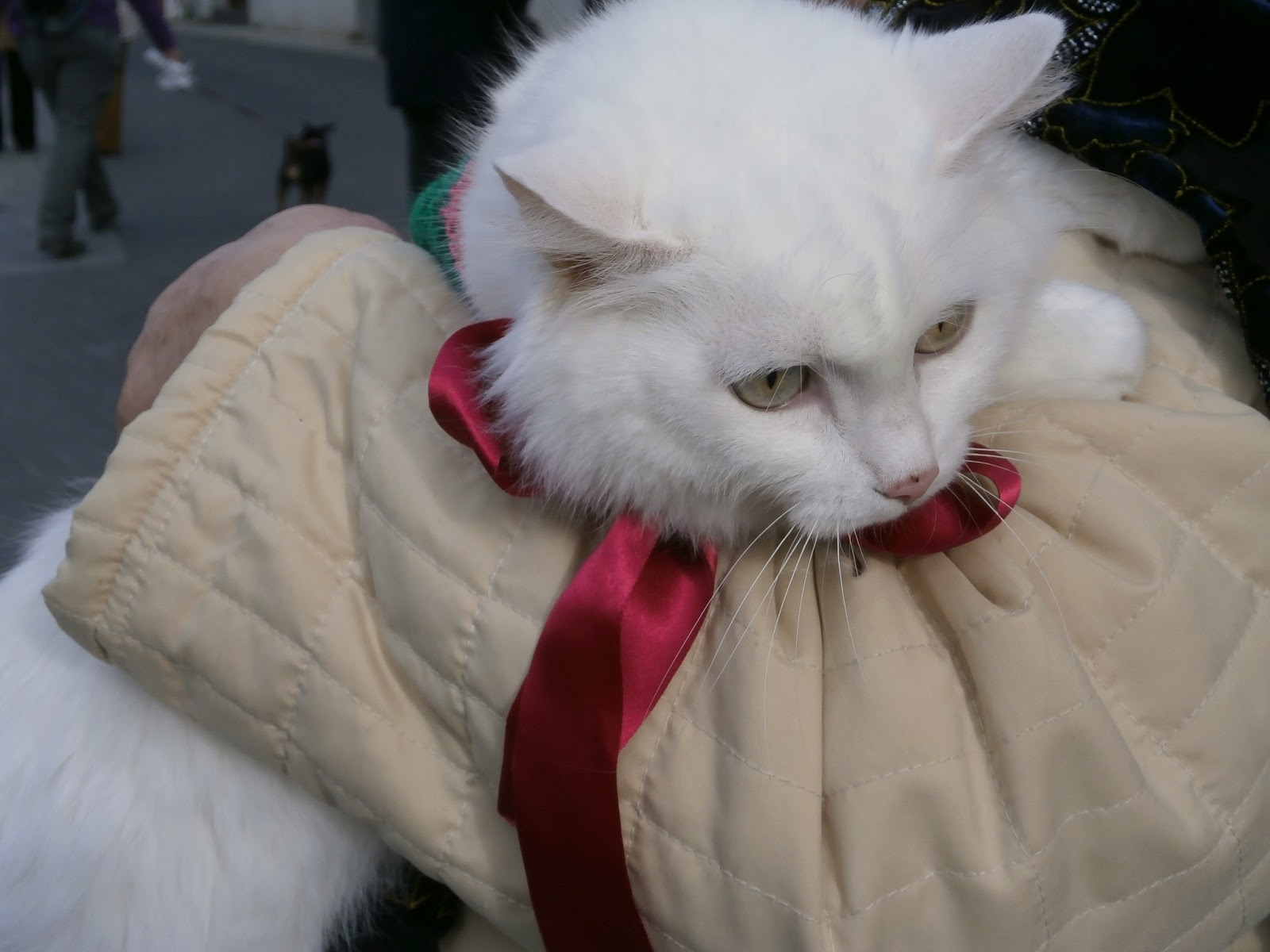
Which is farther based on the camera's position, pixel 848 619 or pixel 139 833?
pixel 139 833

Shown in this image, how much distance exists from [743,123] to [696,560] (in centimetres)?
28

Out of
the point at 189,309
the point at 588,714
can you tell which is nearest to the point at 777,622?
the point at 588,714

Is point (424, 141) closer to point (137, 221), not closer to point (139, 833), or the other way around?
point (139, 833)

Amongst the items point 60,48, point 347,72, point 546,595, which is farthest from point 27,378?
point 347,72

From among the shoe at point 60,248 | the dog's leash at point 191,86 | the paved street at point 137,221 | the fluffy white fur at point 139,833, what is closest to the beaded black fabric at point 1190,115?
the paved street at point 137,221

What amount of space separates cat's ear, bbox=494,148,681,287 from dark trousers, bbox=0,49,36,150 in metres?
5.41

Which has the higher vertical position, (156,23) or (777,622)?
(777,622)

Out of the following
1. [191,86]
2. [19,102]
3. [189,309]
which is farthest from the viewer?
[191,86]

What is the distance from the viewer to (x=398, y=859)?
84cm

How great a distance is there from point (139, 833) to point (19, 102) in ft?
18.2

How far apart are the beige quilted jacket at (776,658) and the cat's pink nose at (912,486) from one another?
50mm

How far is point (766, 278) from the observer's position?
1.90ft

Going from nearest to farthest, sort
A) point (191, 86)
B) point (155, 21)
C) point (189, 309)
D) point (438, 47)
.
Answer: point (189, 309) < point (438, 47) < point (155, 21) < point (191, 86)

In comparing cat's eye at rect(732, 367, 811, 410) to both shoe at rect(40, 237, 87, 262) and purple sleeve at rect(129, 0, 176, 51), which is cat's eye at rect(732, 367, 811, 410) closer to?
shoe at rect(40, 237, 87, 262)
